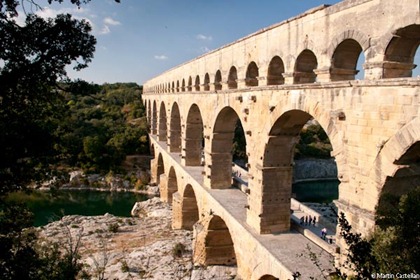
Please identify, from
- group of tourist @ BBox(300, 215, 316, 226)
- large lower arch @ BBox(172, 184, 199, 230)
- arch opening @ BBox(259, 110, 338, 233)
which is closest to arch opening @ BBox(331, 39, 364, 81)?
arch opening @ BBox(259, 110, 338, 233)

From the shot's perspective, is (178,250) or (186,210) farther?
(186,210)

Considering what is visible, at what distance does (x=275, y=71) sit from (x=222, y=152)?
626cm

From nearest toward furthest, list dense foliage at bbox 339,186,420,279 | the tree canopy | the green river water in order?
1. dense foliage at bbox 339,186,420,279
2. the tree canopy
3. the green river water

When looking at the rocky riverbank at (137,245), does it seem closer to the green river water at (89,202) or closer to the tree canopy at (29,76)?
the green river water at (89,202)

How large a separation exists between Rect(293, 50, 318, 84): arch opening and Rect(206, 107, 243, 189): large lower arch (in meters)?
6.44

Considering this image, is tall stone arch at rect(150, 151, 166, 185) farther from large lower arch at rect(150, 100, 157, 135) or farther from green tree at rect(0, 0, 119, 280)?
green tree at rect(0, 0, 119, 280)

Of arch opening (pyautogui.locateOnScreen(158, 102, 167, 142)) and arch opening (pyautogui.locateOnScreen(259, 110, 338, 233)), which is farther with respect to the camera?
arch opening (pyautogui.locateOnScreen(158, 102, 167, 142))

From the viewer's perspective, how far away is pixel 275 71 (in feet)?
41.5

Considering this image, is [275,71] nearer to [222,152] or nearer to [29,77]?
[222,152]

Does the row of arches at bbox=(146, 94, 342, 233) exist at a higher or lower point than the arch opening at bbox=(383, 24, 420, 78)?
lower

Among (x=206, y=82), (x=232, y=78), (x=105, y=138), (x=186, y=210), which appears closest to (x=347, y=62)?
(x=232, y=78)

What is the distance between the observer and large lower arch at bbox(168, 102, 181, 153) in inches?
1115

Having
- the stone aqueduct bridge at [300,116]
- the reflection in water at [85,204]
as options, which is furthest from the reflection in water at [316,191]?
the stone aqueduct bridge at [300,116]

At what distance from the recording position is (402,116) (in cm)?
659
